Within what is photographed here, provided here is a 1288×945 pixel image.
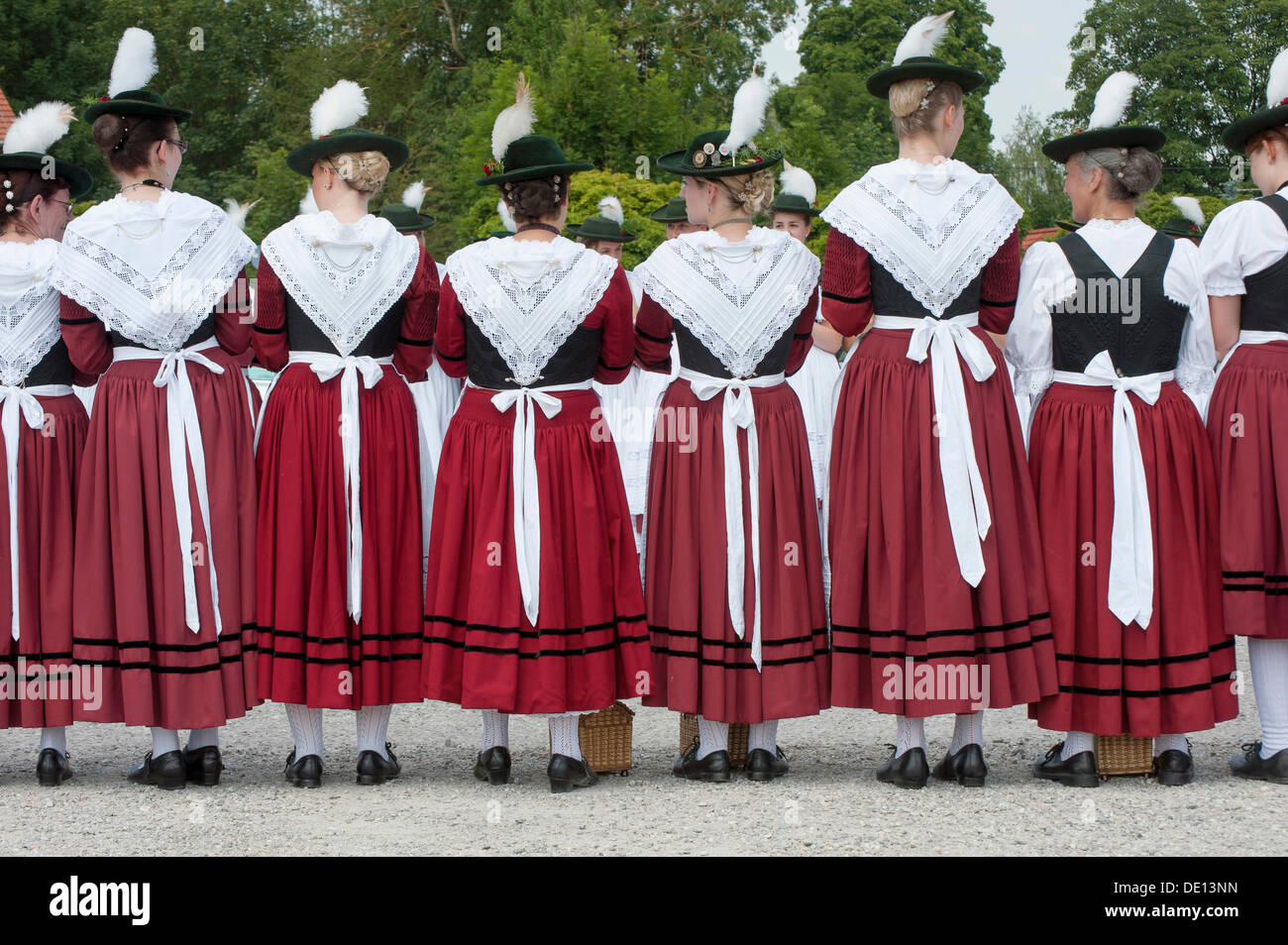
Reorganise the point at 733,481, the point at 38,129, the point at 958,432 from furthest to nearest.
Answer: the point at 38,129 < the point at 733,481 < the point at 958,432

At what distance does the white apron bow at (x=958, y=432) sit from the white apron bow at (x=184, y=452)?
96.8 inches

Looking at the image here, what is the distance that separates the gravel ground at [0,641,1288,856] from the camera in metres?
4.20

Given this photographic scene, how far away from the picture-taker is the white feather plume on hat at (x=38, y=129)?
17.9 ft

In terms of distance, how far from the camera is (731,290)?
510 cm

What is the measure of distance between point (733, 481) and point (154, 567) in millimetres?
2013

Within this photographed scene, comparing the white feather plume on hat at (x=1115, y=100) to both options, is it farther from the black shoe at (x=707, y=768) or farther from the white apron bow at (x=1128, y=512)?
the black shoe at (x=707, y=768)

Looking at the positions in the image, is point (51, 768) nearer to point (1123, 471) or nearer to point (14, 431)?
point (14, 431)

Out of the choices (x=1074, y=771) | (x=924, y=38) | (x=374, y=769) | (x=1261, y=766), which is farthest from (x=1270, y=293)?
(x=374, y=769)

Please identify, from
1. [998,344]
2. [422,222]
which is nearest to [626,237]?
[422,222]

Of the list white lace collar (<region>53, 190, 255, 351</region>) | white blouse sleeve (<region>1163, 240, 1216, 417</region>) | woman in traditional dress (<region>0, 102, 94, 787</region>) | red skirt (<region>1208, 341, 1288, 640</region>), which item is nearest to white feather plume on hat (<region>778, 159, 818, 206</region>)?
white blouse sleeve (<region>1163, 240, 1216, 417</region>)

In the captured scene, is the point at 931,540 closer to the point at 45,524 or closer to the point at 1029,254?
the point at 1029,254

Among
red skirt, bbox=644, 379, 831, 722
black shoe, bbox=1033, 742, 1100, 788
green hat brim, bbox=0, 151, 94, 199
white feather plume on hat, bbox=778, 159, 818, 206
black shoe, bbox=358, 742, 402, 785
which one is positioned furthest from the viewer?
white feather plume on hat, bbox=778, 159, 818, 206

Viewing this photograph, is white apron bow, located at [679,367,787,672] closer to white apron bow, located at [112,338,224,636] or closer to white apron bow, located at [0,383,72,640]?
white apron bow, located at [112,338,224,636]

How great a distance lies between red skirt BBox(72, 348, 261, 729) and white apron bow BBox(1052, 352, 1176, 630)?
2.95 meters
